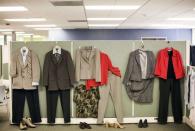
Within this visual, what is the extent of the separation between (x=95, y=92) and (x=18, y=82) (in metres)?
1.38

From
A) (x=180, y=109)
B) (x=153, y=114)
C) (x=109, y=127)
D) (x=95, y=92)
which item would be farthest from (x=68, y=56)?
(x=180, y=109)

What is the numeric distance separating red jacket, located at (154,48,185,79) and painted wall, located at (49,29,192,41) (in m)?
9.39

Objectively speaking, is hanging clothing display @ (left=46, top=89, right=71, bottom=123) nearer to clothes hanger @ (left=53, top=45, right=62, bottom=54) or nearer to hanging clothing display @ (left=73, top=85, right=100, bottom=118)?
hanging clothing display @ (left=73, top=85, right=100, bottom=118)

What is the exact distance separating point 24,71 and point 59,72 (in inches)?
24.8

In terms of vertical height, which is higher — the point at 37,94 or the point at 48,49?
the point at 48,49

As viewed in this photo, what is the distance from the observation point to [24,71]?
530cm

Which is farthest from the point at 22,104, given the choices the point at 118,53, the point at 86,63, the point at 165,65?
the point at 165,65

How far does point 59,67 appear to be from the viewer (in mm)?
5273

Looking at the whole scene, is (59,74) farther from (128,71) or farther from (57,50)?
(128,71)

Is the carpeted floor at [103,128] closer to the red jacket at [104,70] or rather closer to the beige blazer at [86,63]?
the red jacket at [104,70]

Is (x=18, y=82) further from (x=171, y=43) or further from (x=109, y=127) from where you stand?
(x=171, y=43)

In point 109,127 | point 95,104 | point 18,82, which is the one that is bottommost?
point 109,127

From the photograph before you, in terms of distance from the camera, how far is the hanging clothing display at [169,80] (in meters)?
5.28

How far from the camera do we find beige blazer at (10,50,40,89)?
207 inches
